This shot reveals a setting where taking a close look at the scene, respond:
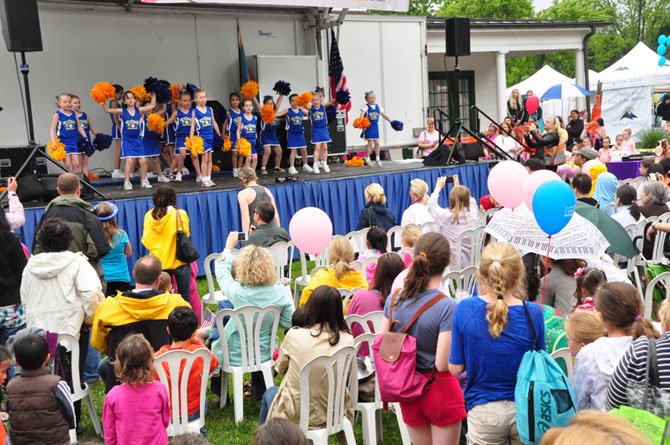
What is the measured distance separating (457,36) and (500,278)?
11691 millimetres

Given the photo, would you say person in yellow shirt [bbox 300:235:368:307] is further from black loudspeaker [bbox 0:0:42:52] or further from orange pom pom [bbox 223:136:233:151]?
orange pom pom [bbox 223:136:233:151]

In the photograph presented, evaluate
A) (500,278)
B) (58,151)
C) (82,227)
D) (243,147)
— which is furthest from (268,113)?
(500,278)

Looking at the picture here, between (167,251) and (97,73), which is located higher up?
(97,73)

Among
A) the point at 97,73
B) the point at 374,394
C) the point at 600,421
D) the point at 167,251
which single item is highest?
the point at 97,73

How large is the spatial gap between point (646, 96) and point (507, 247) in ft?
77.8

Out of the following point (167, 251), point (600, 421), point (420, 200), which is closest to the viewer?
point (600, 421)

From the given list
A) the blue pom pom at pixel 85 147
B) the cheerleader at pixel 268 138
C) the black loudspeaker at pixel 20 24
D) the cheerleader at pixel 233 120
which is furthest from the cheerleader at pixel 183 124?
the black loudspeaker at pixel 20 24

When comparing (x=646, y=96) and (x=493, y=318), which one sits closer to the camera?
(x=493, y=318)

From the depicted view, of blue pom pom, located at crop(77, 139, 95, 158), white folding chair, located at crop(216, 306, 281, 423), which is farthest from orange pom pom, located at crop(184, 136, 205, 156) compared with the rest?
white folding chair, located at crop(216, 306, 281, 423)

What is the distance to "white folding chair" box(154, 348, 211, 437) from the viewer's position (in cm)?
408

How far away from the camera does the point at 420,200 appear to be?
26.9 feet

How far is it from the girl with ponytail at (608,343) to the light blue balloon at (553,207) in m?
1.60

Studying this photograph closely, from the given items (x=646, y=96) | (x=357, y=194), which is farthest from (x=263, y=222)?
(x=646, y=96)

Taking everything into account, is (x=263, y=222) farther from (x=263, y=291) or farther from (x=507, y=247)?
(x=507, y=247)
